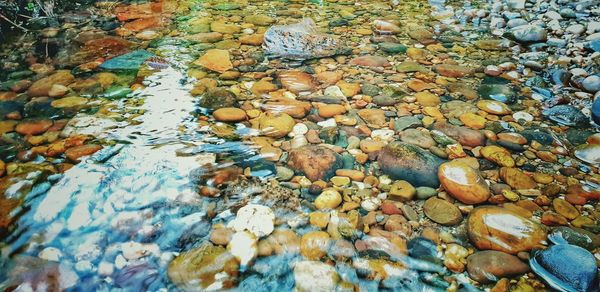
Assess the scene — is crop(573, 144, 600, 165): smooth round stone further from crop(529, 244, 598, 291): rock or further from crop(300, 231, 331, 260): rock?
crop(300, 231, 331, 260): rock

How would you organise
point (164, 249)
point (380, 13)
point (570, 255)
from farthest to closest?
point (380, 13) < point (164, 249) < point (570, 255)

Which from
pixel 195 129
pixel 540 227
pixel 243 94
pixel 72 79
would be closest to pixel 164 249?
pixel 195 129

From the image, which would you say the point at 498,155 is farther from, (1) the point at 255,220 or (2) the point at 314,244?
(1) the point at 255,220

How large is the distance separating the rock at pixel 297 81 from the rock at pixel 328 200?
4.42 feet

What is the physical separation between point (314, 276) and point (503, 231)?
1031 millimetres

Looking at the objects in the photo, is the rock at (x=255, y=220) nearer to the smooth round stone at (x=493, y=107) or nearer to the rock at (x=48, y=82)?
the smooth round stone at (x=493, y=107)

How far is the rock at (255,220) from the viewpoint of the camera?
193 cm

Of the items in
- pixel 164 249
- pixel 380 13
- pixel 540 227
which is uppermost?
pixel 380 13

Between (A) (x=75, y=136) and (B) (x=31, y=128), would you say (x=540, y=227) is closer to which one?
(A) (x=75, y=136)

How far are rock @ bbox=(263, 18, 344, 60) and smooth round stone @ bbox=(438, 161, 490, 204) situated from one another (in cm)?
211

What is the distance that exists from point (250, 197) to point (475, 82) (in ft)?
8.35

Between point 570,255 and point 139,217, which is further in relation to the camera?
point 139,217

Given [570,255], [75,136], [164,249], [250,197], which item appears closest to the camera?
[570,255]

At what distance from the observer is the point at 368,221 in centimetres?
201
